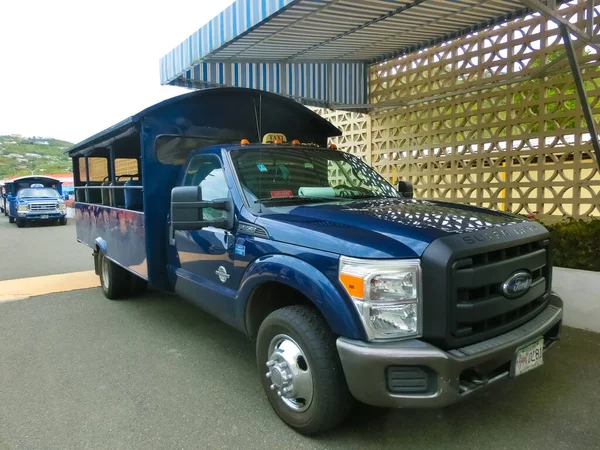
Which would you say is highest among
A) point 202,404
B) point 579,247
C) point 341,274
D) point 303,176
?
point 303,176

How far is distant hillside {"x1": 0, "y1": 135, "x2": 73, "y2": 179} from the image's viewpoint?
233 feet

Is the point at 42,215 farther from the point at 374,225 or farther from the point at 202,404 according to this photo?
the point at 374,225

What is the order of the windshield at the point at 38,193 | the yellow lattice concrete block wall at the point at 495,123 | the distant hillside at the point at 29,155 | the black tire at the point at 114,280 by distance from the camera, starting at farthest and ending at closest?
the distant hillside at the point at 29,155 → the windshield at the point at 38,193 → the yellow lattice concrete block wall at the point at 495,123 → the black tire at the point at 114,280

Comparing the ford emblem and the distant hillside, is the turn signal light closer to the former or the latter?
the ford emblem

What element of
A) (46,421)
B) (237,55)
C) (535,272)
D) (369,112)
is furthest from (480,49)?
(46,421)

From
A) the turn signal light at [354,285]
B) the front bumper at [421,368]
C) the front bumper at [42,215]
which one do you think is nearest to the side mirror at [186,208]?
the turn signal light at [354,285]

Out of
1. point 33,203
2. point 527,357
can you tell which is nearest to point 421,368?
point 527,357

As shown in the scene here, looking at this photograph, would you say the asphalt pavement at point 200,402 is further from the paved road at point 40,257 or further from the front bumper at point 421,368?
the paved road at point 40,257

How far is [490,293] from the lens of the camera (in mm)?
2502

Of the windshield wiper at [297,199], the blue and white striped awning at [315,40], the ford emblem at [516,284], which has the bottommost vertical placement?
the ford emblem at [516,284]

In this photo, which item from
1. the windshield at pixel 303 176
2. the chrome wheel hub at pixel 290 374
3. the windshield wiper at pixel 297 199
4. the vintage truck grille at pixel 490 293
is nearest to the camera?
the vintage truck grille at pixel 490 293

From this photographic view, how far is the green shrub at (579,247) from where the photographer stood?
15.5ft

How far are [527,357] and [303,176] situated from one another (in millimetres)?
2153

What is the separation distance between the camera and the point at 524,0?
175 inches
